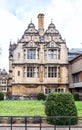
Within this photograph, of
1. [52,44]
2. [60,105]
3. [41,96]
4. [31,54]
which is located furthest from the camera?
[52,44]

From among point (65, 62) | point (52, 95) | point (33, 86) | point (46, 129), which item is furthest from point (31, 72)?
point (46, 129)

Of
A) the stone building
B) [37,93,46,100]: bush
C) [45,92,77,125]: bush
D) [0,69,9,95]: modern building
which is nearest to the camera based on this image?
[45,92,77,125]: bush

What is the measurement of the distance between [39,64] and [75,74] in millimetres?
5558

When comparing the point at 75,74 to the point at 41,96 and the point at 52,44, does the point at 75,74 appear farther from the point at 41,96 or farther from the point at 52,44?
the point at 41,96

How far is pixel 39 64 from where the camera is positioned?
169 ft

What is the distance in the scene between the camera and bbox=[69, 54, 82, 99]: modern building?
47.9m

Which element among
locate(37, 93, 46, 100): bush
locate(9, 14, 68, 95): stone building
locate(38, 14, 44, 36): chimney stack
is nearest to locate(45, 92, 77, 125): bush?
locate(37, 93, 46, 100): bush

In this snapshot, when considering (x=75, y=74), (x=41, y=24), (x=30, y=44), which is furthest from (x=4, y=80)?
(x=75, y=74)

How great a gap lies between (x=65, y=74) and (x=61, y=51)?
351 centimetres

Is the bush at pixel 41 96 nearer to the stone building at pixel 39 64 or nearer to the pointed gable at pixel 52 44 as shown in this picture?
the stone building at pixel 39 64

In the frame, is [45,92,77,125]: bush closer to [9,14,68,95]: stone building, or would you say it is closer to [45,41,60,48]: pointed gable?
[9,14,68,95]: stone building

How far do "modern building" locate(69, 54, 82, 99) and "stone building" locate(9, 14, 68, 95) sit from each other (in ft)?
2.48

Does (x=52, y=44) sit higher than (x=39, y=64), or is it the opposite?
(x=52, y=44)

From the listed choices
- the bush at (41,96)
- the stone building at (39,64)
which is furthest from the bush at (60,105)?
the stone building at (39,64)
